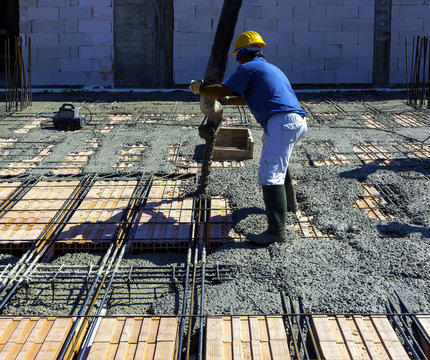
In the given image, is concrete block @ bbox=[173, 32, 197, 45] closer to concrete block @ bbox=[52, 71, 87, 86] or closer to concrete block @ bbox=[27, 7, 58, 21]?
concrete block @ bbox=[52, 71, 87, 86]

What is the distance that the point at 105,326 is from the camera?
9.27 feet

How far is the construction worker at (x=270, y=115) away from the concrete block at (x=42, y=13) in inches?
361

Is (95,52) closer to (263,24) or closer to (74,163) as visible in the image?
(263,24)

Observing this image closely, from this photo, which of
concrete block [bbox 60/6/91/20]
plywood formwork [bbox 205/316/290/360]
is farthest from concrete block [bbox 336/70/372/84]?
plywood formwork [bbox 205/316/290/360]

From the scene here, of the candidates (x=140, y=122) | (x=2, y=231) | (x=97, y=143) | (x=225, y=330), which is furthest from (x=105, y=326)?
(x=140, y=122)

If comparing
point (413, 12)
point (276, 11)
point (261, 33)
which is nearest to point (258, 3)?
point (276, 11)

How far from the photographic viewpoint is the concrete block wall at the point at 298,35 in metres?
11.8

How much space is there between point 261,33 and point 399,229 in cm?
858

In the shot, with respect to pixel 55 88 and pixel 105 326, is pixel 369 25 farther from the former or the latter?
pixel 105 326

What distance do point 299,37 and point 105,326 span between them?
10.3 m

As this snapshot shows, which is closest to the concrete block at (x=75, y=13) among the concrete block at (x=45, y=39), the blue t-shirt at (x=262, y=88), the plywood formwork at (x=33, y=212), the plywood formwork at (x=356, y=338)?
the concrete block at (x=45, y=39)

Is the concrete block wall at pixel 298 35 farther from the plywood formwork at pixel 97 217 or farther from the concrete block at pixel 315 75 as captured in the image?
the plywood formwork at pixel 97 217

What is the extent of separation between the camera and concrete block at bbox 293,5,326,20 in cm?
1179

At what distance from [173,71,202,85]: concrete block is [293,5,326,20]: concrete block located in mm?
2596
